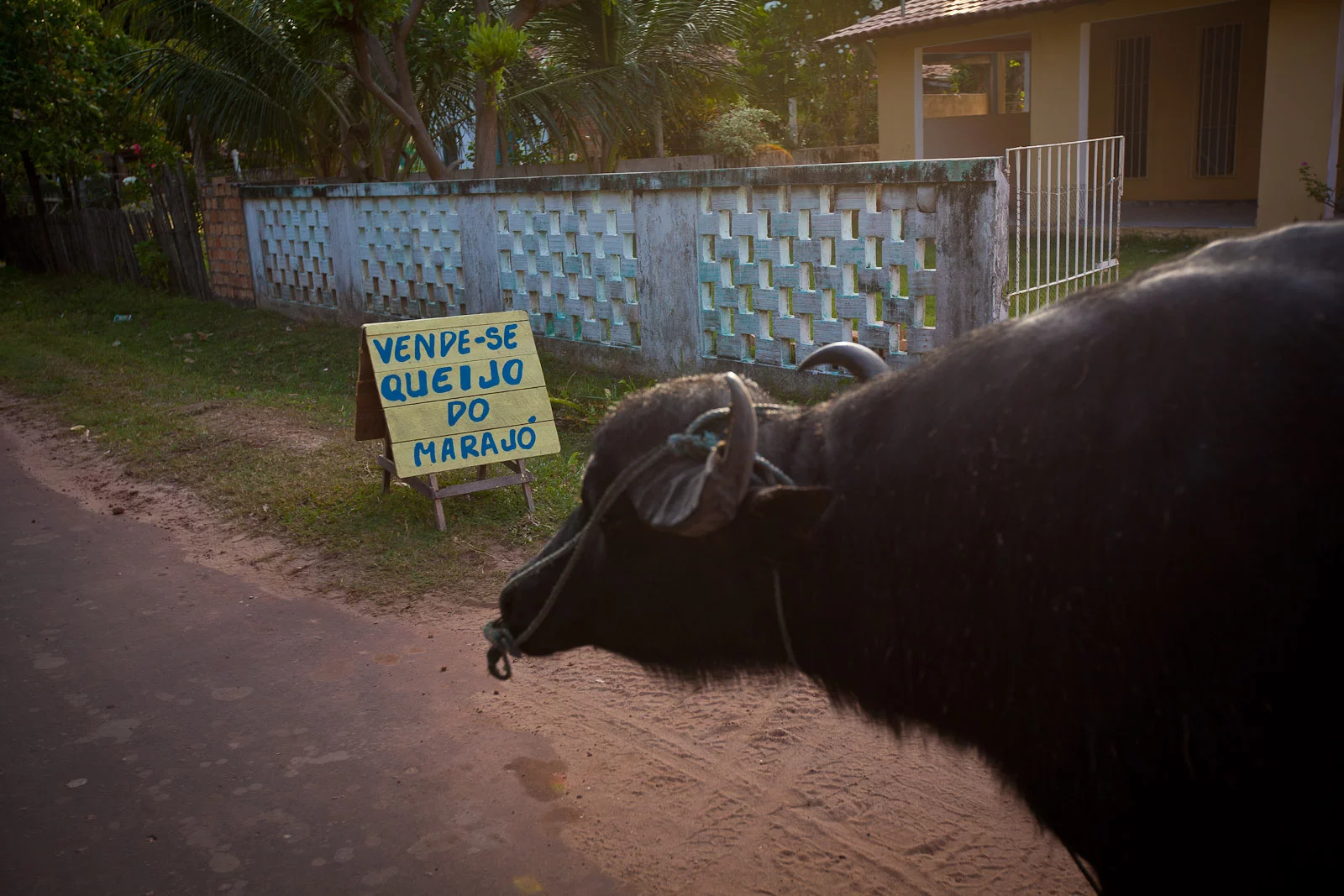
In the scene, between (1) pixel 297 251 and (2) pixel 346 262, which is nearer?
(2) pixel 346 262

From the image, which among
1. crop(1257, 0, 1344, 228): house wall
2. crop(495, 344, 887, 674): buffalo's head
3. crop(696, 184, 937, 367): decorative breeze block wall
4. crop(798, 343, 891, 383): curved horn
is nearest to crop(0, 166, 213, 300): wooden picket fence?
crop(696, 184, 937, 367): decorative breeze block wall

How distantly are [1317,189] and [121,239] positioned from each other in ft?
54.2

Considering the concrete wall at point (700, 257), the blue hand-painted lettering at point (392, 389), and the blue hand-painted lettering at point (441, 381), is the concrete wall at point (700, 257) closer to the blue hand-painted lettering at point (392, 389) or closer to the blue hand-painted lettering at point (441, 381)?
the blue hand-painted lettering at point (441, 381)

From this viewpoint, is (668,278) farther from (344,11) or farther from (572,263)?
(344,11)

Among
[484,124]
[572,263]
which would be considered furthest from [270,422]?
[484,124]

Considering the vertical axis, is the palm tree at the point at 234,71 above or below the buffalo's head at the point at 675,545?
above

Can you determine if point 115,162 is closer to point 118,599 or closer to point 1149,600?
point 118,599

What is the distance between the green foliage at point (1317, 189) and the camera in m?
11.8

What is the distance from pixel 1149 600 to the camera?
1936 millimetres

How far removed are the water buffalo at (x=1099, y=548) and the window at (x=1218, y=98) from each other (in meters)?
16.0

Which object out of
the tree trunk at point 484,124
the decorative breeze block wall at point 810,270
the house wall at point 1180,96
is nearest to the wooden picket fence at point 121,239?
the tree trunk at point 484,124

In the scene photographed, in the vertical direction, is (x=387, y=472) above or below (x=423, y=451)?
below

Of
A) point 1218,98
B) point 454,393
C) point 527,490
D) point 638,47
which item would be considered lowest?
point 527,490

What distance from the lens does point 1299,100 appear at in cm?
1259
